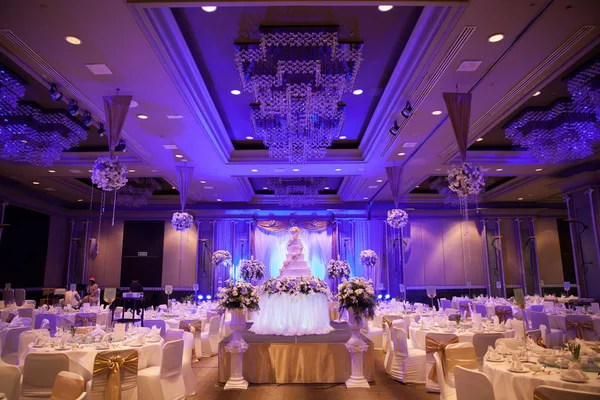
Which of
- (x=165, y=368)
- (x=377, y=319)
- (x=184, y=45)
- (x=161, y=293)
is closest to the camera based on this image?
(x=165, y=368)

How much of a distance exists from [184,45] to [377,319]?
712 centimetres

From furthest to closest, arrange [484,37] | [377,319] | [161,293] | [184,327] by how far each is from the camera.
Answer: [161,293] → [377,319] → [184,327] → [484,37]

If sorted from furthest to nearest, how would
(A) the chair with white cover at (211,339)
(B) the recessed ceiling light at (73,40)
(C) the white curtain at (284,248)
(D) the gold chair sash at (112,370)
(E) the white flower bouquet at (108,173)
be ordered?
(C) the white curtain at (284,248), (A) the chair with white cover at (211,339), (E) the white flower bouquet at (108,173), (B) the recessed ceiling light at (73,40), (D) the gold chair sash at (112,370)

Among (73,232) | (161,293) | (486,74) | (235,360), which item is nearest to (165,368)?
(235,360)

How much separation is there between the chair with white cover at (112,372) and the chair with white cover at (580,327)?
727 cm

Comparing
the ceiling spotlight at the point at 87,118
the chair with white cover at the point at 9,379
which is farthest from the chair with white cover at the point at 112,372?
the ceiling spotlight at the point at 87,118

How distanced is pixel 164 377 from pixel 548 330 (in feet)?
22.9

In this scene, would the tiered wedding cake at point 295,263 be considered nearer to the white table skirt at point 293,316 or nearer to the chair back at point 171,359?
the white table skirt at point 293,316

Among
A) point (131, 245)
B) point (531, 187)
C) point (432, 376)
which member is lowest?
point (432, 376)

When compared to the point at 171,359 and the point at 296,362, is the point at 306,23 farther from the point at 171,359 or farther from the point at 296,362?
the point at 296,362

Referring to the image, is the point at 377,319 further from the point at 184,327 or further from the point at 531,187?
the point at 531,187

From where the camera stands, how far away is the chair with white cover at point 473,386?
10.1ft

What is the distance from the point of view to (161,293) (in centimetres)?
1644

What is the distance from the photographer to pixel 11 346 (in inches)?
238
